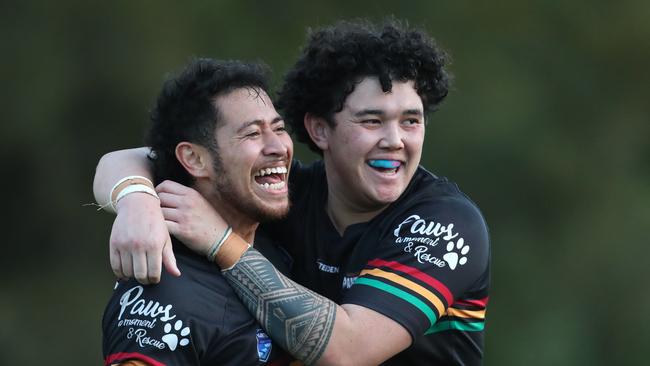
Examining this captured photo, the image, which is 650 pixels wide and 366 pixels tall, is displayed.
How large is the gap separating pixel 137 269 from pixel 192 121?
799 millimetres

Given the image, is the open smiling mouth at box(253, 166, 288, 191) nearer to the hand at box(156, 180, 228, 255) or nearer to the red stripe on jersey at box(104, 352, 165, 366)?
the hand at box(156, 180, 228, 255)

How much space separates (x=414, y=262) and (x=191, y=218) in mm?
854

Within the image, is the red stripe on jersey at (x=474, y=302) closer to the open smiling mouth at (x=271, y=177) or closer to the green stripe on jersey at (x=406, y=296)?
the green stripe on jersey at (x=406, y=296)

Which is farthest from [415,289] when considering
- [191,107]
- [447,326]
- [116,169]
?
[116,169]

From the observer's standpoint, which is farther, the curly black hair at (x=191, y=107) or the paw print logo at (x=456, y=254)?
the curly black hair at (x=191, y=107)

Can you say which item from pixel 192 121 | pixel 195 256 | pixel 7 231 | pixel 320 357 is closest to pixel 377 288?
pixel 320 357

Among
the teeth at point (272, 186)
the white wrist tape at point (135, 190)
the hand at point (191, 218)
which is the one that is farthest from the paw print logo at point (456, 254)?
the white wrist tape at point (135, 190)

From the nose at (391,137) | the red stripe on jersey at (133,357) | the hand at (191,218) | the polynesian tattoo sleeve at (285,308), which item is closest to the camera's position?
the red stripe on jersey at (133,357)

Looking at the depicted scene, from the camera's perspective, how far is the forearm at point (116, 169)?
4.75 meters

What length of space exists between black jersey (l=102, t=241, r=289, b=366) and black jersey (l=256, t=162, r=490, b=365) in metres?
0.43

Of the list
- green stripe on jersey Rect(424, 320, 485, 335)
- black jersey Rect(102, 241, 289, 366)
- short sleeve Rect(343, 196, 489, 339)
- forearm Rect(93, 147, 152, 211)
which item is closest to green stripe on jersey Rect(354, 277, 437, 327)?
short sleeve Rect(343, 196, 489, 339)

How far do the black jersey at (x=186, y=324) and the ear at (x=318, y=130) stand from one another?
92 cm

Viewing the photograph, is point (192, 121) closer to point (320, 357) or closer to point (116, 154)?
point (116, 154)

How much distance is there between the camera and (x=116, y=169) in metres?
4.82
